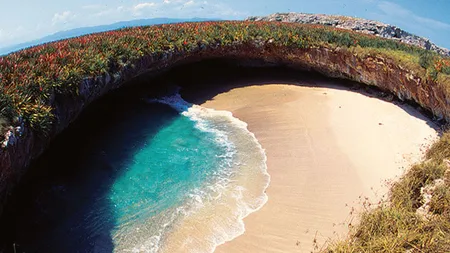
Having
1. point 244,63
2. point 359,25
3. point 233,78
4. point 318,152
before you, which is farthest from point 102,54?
point 359,25

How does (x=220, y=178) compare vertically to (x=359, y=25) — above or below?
below

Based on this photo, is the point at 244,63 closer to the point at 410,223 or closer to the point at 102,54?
the point at 102,54

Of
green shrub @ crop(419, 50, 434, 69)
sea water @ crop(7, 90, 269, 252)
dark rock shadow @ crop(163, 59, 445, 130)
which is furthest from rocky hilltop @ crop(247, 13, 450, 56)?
sea water @ crop(7, 90, 269, 252)

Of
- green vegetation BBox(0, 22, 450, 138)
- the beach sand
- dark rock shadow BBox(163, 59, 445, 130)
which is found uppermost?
green vegetation BBox(0, 22, 450, 138)

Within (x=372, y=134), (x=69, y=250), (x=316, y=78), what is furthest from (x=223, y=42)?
(x=69, y=250)

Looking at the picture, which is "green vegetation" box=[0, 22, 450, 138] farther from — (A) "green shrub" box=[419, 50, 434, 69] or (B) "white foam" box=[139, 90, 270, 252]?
(B) "white foam" box=[139, 90, 270, 252]

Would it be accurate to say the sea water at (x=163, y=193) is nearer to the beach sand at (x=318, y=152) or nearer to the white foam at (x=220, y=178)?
the white foam at (x=220, y=178)
